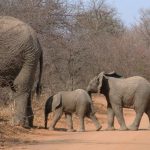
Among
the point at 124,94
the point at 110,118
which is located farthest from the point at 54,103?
the point at 124,94

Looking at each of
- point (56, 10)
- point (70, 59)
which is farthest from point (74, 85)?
point (56, 10)

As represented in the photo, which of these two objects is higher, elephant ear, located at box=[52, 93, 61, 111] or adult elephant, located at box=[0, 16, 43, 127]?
adult elephant, located at box=[0, 16, 43, 127]

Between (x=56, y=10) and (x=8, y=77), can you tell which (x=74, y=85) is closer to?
(x=56, y=10)

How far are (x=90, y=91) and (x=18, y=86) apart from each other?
2651 mm

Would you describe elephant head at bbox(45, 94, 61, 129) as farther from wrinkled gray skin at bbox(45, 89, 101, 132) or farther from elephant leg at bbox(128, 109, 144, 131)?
elephant leg at bbox(128, 109, 144, 131)

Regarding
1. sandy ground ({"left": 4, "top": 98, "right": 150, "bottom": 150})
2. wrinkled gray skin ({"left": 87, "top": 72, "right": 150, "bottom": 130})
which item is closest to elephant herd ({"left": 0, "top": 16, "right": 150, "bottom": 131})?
wrinkled gray skin ({"left": 87, "top": 72, "right": 150, "bottom": 130})

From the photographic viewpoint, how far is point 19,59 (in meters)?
16.5

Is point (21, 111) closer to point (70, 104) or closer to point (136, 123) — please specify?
point (70, 104)

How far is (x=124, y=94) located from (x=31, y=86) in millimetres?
2894

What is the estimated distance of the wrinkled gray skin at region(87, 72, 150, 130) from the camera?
1738cm

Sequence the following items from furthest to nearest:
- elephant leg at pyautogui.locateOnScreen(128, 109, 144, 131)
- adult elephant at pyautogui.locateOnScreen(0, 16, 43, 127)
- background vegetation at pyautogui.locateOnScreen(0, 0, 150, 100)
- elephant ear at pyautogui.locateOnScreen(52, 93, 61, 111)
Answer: background vegetation at pyautogui.locateOnScreen(0, 0, 150, 100) → elephant leg at pyautogui.locateOnScreen(128, 109, 144, 131) → elephant ear at pyautogui.locateOnScreen(52, 93, 61, 111) → adult elephant at pyautogui.locateOnScreen(0, 16, 43, 127)

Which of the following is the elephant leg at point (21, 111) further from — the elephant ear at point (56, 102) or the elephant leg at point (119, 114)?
the elephant leg at point (119, 114)

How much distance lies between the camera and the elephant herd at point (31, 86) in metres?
16.3

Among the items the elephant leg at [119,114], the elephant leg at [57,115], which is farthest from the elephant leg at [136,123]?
the elephant leg at [57,115]
